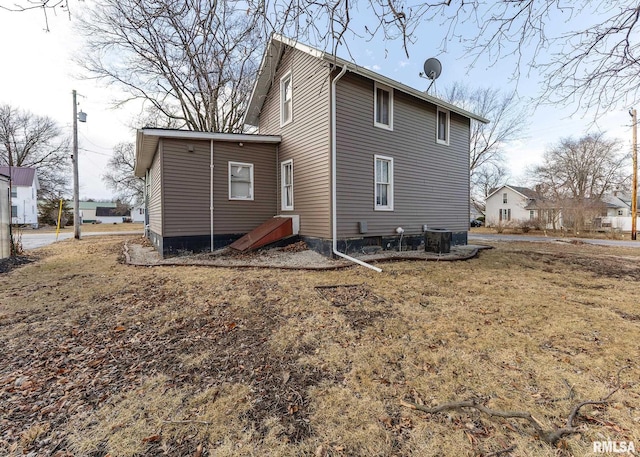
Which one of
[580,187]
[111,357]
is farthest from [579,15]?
[580,187]

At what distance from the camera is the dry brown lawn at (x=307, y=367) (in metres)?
1.74

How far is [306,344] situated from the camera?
2.96 metres

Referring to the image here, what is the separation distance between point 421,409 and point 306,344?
1.32 metres

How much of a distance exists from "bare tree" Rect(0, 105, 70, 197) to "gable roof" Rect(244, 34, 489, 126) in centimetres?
3188

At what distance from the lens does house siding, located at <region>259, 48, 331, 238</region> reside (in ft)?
24.4

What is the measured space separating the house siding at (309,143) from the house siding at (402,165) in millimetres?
386

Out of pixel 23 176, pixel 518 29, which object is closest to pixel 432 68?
pixel 518 29

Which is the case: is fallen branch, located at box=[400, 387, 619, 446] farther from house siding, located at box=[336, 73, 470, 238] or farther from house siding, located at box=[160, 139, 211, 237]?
house siding, located at box=[160, 139, 211, 237]

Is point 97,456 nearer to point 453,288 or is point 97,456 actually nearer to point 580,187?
point 453,288

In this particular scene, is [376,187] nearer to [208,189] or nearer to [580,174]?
[208,189]

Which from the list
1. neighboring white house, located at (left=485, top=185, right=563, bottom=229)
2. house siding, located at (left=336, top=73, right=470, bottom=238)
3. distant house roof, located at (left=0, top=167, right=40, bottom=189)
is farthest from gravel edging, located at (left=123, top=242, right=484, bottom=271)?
distant house roof, located at (left=0, top=167, right=40, bottom=189)

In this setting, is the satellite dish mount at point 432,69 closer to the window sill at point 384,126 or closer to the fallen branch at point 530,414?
the window sill at point 384,126

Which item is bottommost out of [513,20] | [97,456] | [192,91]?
[97,456]

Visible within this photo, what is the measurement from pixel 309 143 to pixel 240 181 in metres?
2.61
